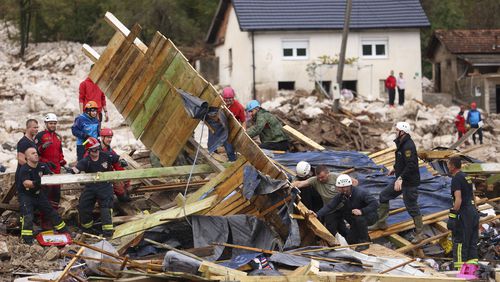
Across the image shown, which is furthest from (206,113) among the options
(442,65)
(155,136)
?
(442,65)

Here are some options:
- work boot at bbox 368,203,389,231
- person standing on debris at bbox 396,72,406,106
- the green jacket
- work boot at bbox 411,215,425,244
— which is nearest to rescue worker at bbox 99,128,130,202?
the green jacket

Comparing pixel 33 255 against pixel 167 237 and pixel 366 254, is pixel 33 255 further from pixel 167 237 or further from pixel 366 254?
pixel 366 254

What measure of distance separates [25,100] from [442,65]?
20924 mm

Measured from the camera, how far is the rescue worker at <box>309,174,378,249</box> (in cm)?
1341

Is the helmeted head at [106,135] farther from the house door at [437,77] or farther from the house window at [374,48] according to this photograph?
the house door at [437,77]

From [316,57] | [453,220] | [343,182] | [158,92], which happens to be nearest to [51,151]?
[158,92]

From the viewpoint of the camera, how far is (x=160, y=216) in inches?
535

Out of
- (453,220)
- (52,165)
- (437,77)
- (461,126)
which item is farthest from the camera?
(437,77)

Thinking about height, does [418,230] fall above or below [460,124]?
above

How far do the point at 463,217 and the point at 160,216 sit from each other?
4.38 m

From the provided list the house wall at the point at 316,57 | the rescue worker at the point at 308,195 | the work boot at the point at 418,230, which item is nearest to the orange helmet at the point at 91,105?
the rescue worker at the point at 308,195

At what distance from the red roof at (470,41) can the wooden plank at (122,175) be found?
31889mm

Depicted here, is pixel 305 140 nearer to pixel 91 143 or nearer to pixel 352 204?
pixel 352 204

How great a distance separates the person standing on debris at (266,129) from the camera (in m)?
16.9
